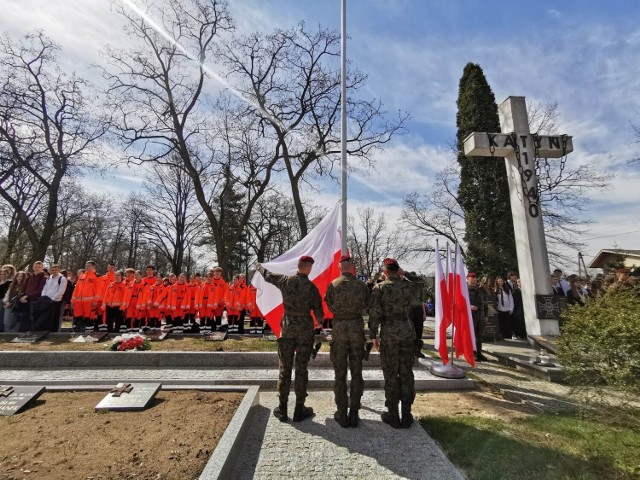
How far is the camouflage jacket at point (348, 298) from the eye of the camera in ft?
16.9

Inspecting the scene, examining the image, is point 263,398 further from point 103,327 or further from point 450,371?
point 103,327

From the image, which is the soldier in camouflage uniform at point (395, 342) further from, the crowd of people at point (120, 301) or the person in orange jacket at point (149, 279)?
the person in orange jacket at point (149, 279)

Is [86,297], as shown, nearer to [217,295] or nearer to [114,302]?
[114,302]

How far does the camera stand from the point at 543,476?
353 centimetres

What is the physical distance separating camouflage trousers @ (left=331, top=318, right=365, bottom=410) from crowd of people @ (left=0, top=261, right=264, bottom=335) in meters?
6.66

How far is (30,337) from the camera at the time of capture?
30.4 feet

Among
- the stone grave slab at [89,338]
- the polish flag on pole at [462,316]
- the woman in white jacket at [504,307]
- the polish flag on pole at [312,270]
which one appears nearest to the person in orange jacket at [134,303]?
the stone grave slab at [89,338]

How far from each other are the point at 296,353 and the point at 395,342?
1.38 m

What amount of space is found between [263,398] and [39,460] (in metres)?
3.17

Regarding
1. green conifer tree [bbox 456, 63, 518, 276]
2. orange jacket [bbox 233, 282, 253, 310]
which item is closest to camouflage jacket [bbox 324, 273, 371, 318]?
orange jacket [bbox 233, 282, 253, 310]

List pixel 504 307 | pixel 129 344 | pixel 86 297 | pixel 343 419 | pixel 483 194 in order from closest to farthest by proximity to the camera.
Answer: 1. pixel 343 419
2. pixel 129 344
3. pixel 86 297
4. pixel 504 307
5. pixel 483 194

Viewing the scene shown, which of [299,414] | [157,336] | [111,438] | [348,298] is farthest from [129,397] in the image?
[157,336]

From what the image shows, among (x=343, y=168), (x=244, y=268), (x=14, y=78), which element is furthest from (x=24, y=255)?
(x=343, y=168)

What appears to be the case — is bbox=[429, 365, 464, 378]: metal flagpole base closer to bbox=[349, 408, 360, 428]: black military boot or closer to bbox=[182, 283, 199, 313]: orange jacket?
bbox=[349, 408, 360, 428]: black military boot
